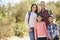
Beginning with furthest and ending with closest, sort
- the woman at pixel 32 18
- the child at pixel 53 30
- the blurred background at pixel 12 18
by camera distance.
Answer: the blurred background at pixel 12 18 → the woman at pixel 32 18 → the child at pixel 53 30

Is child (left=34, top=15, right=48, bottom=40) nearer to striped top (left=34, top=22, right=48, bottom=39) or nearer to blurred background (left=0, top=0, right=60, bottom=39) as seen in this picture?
striped top (left=34, top=22, right=48, bottom=39)

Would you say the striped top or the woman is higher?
the woman

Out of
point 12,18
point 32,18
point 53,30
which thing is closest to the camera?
point 53,30

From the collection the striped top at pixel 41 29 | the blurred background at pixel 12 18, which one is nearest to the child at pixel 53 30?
the striped top at pixel 41 29

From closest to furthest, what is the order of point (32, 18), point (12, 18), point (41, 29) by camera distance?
point (41, 29), point (32, 18), point (12, 18)

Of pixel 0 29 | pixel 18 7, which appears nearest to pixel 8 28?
pixel 0 29

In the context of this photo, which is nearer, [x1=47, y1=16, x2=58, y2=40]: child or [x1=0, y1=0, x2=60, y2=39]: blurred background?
[x1=47, y1=16, x2=58, y2=40]: child

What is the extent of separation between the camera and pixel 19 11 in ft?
54.9

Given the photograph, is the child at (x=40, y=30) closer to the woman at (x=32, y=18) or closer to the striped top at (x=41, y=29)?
the striped top at (x=41, y=29)

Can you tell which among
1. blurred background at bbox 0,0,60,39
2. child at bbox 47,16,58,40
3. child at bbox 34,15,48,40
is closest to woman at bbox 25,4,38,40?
child at bbox 34,15,48,40

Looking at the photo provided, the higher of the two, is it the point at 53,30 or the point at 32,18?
the point at 32,18

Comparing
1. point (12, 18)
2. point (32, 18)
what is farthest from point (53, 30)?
point (12, 18)

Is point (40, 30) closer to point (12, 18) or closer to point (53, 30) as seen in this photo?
point (53, 30)

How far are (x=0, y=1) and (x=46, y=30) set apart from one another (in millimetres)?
6915
